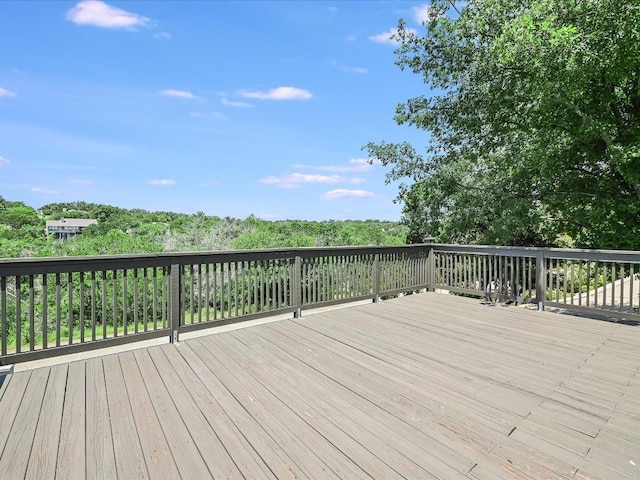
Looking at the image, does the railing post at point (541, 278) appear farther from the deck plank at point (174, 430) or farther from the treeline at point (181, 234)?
the treeline at point (181, 234)

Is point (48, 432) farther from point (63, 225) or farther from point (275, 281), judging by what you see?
point (63, 225)

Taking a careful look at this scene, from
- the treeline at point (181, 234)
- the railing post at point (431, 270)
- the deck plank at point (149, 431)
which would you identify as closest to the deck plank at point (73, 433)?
the deck plank at point (149, 431)

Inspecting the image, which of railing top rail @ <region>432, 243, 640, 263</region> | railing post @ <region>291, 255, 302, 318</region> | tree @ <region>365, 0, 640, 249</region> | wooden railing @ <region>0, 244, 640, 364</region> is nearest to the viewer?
wooden railing @ <region>0, 244, 640, 364</region>

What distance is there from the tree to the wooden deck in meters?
4.56

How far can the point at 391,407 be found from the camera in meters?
2.17

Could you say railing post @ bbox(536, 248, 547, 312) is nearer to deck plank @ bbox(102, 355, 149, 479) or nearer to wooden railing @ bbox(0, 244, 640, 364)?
wooden railing @ bbox(0, 244, 640, 364)

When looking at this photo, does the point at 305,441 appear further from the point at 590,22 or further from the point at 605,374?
the point at 590,22

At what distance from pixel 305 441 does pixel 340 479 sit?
0.34m

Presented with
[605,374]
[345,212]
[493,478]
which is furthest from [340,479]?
[345,212]

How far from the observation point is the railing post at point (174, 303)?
11.8ft

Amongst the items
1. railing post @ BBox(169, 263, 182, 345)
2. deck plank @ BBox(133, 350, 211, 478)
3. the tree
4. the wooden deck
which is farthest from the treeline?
deck plank @ BBox(133, 350, 211, 478)

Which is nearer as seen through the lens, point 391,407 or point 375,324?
point 391,407

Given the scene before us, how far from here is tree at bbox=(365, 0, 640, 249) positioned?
5703 millimetres

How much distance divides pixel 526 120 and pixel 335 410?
798 centimetres
